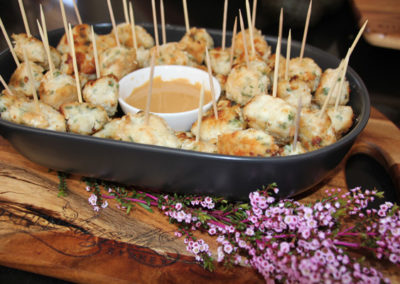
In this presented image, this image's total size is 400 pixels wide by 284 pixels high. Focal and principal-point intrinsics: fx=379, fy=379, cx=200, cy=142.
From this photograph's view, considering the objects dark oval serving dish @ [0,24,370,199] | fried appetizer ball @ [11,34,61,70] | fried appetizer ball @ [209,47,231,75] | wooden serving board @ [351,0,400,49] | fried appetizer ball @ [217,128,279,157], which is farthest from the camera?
wooden serving board @ [351,0,400,49]

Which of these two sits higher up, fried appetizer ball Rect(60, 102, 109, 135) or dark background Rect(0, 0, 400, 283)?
fried appetizer ball Rect(60, 102, 109, 135)

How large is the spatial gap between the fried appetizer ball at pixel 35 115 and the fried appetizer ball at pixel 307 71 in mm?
1171

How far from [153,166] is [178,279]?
425 millimetres

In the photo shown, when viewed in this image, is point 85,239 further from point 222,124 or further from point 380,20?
point 380,20

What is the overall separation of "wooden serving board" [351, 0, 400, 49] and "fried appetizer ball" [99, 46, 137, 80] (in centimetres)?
214

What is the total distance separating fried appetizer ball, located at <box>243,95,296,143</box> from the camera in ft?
5.17

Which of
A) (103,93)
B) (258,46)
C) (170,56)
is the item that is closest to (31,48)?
(103,93)

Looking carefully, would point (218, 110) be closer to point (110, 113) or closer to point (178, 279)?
point (110, 113)

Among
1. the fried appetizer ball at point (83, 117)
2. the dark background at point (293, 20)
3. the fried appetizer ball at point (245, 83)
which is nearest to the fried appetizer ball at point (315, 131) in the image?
the fried appetizer ball at point (245, 83)

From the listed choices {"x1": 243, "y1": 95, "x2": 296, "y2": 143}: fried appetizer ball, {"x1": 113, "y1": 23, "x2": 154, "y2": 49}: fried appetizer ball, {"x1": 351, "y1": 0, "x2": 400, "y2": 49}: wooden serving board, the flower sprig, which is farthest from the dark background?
the flower sprig

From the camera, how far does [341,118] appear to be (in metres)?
1.72

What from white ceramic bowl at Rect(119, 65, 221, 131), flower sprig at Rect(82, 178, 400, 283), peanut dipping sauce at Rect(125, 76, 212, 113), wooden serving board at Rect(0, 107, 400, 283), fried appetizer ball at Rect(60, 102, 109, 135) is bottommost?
wooden serving board at Rect(0, 107, 400, 283)

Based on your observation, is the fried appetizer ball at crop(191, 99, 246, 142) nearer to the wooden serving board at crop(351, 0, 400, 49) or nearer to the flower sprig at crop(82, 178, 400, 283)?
the flower sprig at crop(82, 178, 400, 283)

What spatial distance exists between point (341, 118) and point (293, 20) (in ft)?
10.9
